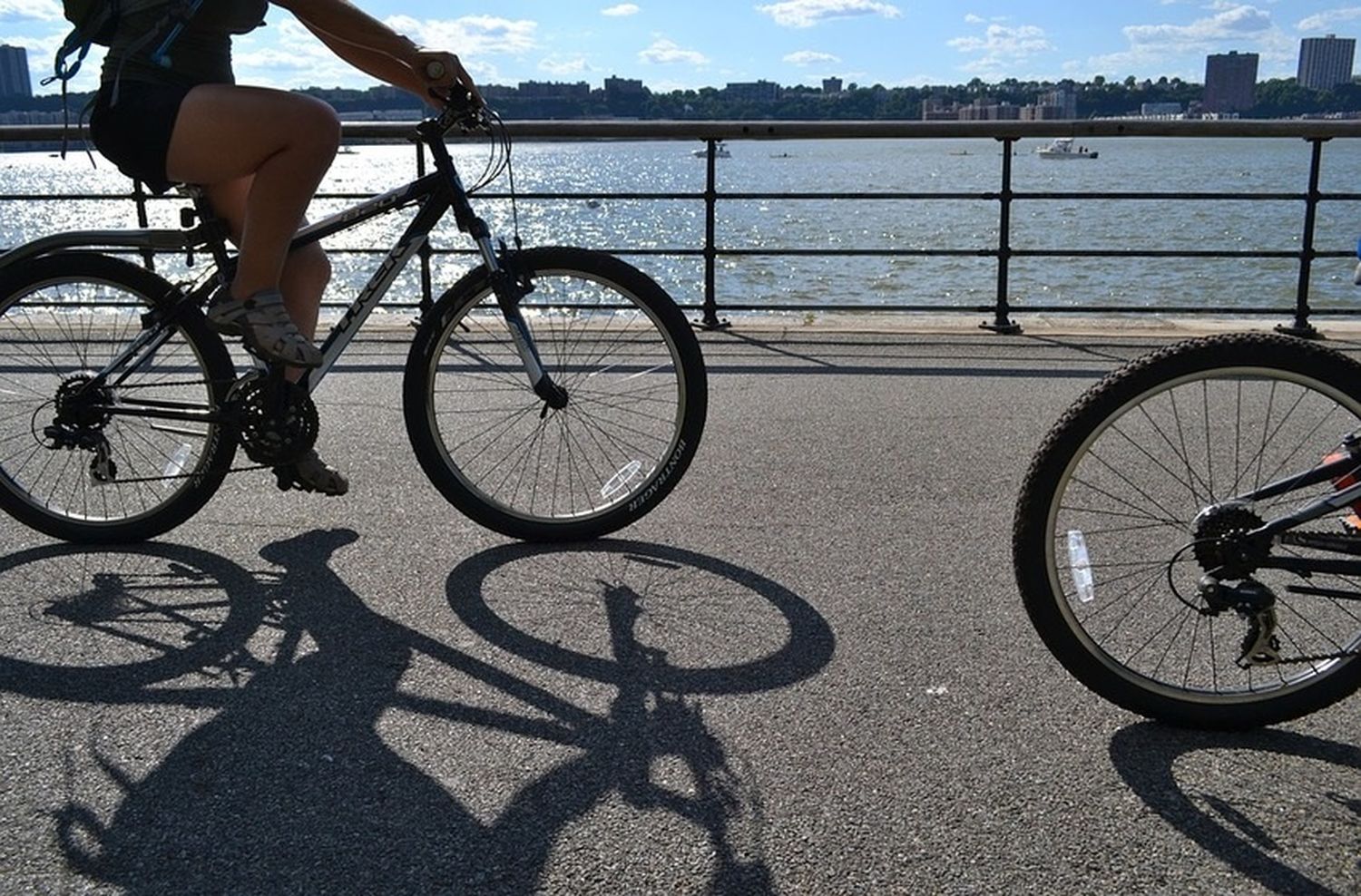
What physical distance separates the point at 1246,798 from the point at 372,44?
2692 millimetres

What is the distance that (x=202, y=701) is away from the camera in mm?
2783

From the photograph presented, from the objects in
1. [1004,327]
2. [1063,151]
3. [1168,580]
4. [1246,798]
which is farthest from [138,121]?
[1063,151]

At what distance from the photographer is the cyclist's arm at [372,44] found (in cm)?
343

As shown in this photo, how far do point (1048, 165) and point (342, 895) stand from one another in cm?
8601

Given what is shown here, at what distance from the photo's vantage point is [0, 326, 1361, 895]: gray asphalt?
2197 millimetres

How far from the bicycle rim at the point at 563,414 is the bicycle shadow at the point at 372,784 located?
0.77 metres

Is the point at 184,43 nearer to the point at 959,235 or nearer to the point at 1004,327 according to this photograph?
the point at 1004,327

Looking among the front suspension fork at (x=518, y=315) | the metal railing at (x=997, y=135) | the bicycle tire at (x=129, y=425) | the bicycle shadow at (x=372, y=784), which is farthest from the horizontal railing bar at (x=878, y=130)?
the bicycle shadow at (x=372, y=784)

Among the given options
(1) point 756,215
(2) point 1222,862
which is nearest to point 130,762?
(2) point 1222,862

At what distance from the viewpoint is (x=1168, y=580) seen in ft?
9.63

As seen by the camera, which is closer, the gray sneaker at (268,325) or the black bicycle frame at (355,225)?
the gray sneaker at (268,325)

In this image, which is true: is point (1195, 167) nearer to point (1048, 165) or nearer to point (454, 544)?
point (1048, 165)

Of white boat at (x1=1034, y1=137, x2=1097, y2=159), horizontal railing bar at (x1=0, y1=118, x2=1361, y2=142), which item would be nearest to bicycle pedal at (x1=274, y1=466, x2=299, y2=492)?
horizontal railing bar at (x1=0, y1=118, x2=1361, y2=142)

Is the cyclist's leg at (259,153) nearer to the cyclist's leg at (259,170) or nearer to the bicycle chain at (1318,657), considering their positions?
the cyclist's leg at (259,170)
